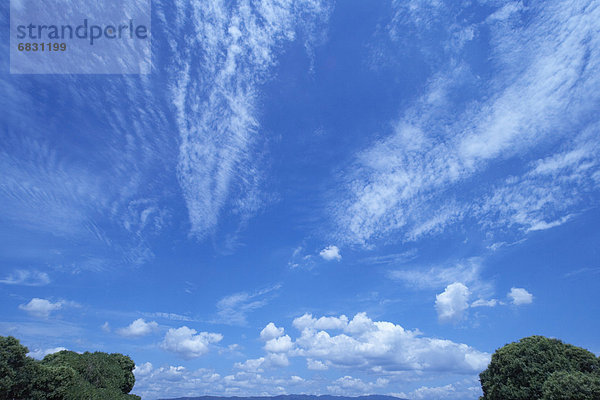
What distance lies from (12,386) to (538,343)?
6385cm

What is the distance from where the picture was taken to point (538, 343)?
46.9 meters

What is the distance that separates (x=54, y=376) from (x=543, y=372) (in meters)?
60.4

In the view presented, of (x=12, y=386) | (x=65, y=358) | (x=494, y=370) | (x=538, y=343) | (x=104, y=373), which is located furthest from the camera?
(x=104, y=373)

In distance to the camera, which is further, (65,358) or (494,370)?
(65,358)

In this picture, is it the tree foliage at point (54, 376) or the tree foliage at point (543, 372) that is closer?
the tree foliage at point (543, 372)

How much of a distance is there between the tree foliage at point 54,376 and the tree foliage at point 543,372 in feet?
183

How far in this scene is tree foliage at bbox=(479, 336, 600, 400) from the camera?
37.1 metres

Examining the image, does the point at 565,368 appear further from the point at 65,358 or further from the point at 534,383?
the point at 65,358

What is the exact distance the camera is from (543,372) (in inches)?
1705

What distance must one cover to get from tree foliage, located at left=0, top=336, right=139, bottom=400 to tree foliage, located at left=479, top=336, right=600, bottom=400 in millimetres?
55779

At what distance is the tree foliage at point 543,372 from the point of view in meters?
37.1

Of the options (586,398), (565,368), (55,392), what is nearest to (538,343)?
(565,368)

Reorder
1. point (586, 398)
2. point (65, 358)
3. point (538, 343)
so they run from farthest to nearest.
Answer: point (65, 358)
point (538, 343)
point (586, 398)

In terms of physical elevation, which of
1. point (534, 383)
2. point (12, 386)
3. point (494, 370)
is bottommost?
point (12, 386)
